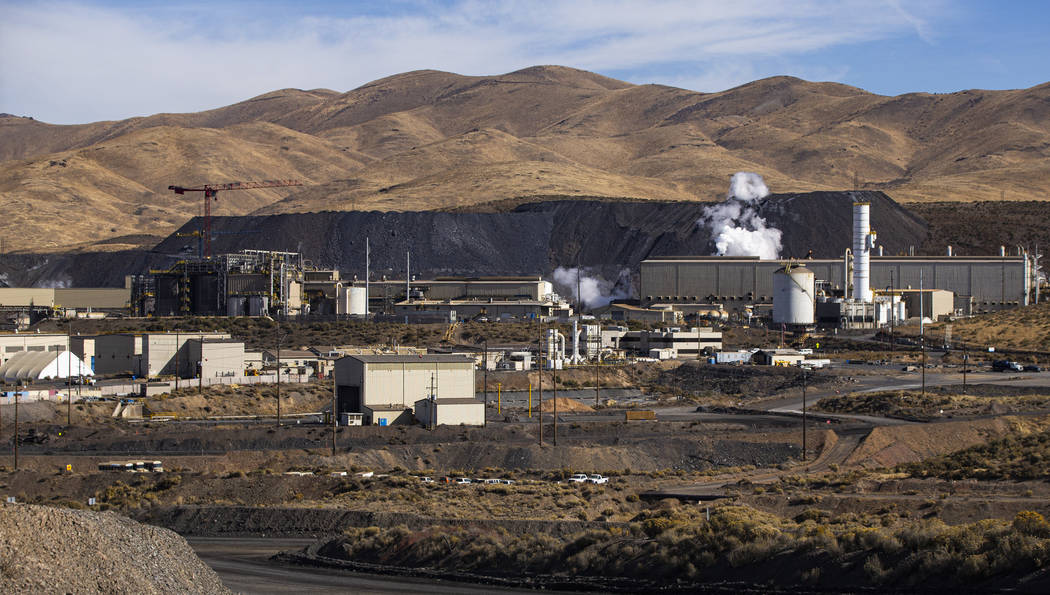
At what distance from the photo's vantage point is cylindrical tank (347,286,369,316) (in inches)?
4633

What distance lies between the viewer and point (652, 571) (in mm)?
27422

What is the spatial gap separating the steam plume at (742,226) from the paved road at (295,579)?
4482 inches

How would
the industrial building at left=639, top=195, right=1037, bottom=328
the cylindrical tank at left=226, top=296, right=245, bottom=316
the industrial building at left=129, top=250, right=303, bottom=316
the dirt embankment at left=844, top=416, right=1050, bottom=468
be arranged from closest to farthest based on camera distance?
the dirt embankment at left=844, top=416, right=1050, bottom=468, the industrial building at left=129, top=250, right=303, bottom=316, the cylindrical tank at left=226, top=296, right=245, bottom=316, the industrial building at left=639, top=195, right=1037, bottom=328

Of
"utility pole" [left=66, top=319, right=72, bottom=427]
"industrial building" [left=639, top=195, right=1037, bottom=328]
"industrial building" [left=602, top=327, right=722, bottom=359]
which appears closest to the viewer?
"utility pole" [left=66, top=319, right=72, bottom=427]

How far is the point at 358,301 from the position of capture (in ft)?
388

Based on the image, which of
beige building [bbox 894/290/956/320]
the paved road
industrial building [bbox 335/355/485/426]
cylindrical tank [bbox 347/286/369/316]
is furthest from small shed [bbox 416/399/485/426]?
beige building [bbox 894/290/956/320]

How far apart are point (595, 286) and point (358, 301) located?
121ft

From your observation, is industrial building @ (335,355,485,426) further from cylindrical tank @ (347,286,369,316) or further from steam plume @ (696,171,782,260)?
steam plume @ (696,171,782,260)

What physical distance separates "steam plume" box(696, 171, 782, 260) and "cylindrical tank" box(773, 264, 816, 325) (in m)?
28.1

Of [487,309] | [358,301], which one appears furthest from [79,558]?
[487,309]

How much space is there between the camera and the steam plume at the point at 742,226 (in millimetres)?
144000

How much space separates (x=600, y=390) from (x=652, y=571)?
59.1m

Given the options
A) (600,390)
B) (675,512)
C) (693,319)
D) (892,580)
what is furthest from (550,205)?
(892,580)

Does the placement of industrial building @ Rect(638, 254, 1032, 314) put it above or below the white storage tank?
above
